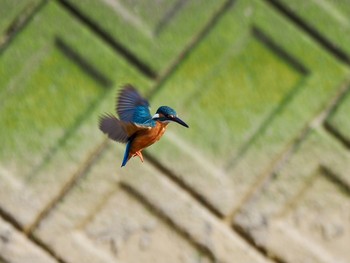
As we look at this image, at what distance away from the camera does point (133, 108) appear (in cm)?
67

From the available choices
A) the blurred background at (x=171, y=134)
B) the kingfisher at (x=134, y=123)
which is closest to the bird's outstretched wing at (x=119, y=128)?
the kingfisher at (x=134, y=123)

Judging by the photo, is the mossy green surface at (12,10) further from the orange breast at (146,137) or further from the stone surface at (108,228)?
the orange breast at (146,137)

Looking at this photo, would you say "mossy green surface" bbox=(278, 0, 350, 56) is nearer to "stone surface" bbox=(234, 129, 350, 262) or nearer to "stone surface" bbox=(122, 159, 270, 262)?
"stone surface" bbox=(234, 129, 350, 262)

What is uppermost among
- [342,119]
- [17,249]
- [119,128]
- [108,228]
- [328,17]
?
[328,17]

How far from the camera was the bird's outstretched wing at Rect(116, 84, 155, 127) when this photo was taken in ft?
2.19

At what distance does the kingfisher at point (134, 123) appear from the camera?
0.66m

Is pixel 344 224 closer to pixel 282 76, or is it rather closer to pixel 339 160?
pixel 339 160

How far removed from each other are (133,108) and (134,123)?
14 mm

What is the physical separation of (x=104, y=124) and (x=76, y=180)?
31.7 inches

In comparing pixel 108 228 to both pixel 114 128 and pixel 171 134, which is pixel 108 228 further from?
pixel 114 128

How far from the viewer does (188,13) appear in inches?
58.1

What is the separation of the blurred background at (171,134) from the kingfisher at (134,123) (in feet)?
2.47

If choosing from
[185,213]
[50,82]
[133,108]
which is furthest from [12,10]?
[133,108]

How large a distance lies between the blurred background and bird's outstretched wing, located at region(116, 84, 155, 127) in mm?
748
